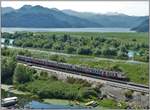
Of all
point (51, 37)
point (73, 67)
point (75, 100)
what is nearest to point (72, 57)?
point (73, 67)

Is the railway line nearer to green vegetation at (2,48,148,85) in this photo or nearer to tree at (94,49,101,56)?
green vegetation at (2,48,148,85)

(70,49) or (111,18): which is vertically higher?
(111,18)

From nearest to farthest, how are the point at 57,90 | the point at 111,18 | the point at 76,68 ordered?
the point at 111,18
the point at 57,90
the point at 76,68

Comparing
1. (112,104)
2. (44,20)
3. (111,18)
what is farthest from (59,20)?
(112,104)

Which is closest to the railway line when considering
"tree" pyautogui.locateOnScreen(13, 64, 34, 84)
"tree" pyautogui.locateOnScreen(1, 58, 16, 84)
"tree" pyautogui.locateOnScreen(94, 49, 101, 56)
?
"tree" pyautogui.locateOnScreen(13, 64, 34, 84)

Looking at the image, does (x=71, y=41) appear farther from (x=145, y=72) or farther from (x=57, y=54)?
(x=145, y=72)

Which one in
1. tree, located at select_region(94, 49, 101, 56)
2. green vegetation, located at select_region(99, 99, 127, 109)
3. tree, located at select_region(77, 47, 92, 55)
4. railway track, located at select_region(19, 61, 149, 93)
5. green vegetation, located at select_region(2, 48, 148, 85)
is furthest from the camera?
tree, located at select_region(94, 49, 101, 56)

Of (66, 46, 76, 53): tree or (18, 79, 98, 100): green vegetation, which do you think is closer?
(18, 79, 98, 100): green vegetation

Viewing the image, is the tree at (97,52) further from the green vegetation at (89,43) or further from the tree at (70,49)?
the tree at (70,49)

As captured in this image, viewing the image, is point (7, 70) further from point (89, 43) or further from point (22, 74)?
point (89, 43)
